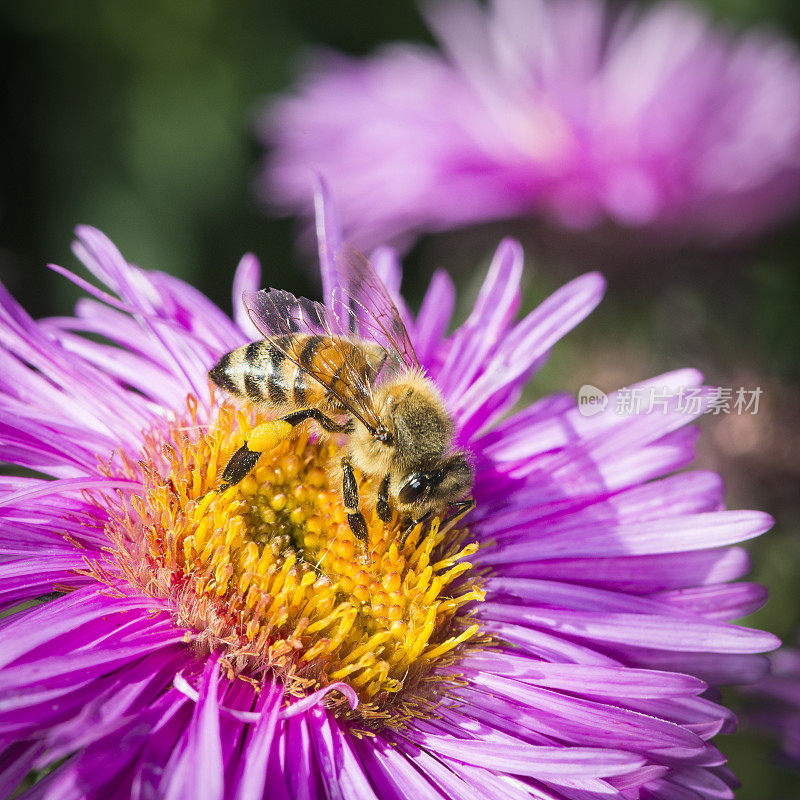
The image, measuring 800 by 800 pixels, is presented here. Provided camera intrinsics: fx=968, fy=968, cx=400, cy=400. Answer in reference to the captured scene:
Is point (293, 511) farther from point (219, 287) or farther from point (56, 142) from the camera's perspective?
point (56, 142)

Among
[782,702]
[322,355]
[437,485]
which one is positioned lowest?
[437,485]

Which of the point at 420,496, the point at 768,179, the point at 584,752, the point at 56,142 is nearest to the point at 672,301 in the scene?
the point at 768,179

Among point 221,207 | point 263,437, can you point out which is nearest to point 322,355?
point 263,437

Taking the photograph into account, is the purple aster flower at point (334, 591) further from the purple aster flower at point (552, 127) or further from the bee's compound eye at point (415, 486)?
the purple aster flower at point (552, 127)

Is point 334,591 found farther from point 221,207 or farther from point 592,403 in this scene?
point 221,207

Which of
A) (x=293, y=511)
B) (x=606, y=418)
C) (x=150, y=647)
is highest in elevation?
(x=606, y=418)

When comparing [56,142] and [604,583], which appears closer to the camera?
[604,583]
